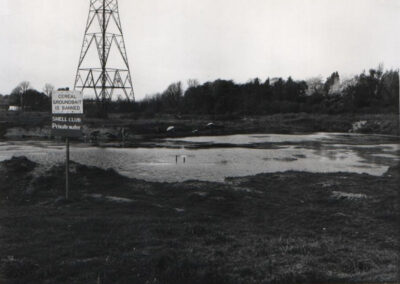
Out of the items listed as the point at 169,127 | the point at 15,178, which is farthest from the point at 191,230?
the point at 169,127

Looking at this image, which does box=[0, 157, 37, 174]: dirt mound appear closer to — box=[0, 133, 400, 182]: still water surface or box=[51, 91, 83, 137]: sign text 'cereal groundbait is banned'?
box=[0, 133, 400, 182]: still water surface

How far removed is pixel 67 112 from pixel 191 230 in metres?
4.65

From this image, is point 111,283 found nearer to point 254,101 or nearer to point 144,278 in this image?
point 144,278

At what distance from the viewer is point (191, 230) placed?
7.76m

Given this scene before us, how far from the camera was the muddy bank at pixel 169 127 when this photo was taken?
37.6m

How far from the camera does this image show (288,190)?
13641 mm

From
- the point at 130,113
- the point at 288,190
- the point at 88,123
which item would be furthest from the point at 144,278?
the point at 130,113

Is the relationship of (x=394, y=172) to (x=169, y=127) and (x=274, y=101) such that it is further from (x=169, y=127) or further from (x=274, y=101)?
(x=274, y=101)

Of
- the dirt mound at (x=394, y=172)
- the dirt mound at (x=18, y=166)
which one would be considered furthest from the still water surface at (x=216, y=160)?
the dirt mound at (x=18, y=166)

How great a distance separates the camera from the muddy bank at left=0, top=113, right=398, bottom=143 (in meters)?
37.6

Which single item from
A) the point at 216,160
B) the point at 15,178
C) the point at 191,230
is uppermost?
the point at 15,178

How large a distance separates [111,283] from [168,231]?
101 inches

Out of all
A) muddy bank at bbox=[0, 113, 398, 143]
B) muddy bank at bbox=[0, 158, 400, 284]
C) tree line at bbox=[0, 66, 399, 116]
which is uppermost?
tree line at bbox=[0, 66, 399, 116]

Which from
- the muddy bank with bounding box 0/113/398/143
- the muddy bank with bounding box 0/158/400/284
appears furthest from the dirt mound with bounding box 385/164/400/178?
the muddy bank with bounding box 0/113/398/143
